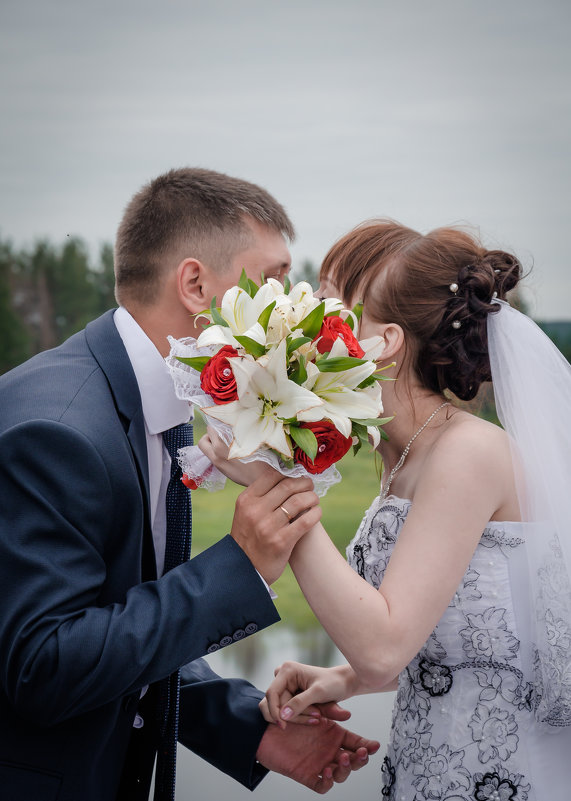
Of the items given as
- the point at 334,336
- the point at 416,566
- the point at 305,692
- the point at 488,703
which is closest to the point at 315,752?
the point at 305,692

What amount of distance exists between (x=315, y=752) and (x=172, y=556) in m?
0.83

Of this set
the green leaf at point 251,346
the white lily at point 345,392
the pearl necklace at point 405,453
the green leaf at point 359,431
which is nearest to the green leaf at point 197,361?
the green leaf at point 251,346

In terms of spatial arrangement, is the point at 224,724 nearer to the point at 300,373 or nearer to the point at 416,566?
the point at 416,566

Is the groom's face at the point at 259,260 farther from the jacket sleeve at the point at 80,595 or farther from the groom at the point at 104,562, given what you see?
the jacket sleeve at the point at 80,595

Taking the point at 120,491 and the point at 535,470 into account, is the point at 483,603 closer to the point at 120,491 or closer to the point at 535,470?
the point at 535,470

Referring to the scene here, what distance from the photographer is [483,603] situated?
1935 mm

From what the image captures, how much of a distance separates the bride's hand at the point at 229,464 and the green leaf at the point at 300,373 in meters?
0.25

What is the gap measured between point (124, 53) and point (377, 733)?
5.72 meters

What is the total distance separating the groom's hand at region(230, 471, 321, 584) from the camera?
161 cm

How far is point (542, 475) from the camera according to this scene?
1916 millimetres

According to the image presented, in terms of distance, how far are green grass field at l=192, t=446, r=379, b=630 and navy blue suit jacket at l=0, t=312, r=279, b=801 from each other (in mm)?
3085

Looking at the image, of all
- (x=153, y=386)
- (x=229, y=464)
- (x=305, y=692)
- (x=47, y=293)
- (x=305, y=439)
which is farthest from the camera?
(x=47, y=293)

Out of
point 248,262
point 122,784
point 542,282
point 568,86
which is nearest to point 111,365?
point 248,262

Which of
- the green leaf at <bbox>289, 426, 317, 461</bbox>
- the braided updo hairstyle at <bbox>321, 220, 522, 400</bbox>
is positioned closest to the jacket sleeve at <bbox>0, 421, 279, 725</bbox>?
the green leaf at <bbox>289, 426, 317, 461</bbox>
